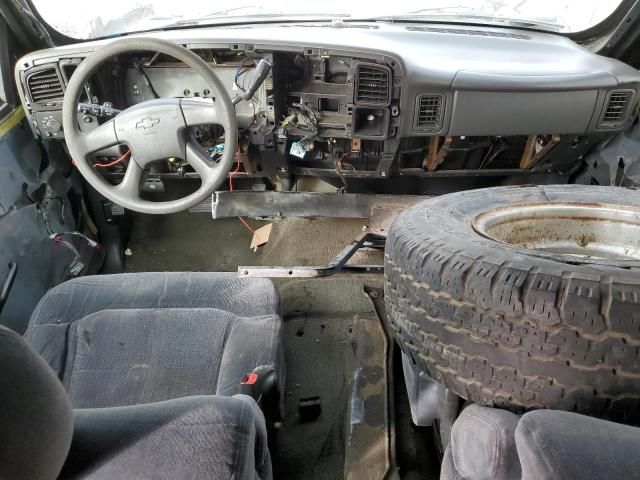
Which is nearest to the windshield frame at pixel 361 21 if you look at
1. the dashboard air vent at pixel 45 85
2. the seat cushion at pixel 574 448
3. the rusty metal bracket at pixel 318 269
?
the dashboard air vent at pixel 45 85

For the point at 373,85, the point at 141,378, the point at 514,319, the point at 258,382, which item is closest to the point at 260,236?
the point at 373,85

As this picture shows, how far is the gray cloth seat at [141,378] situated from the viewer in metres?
0.59

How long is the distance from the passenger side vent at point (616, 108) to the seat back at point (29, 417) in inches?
84.6

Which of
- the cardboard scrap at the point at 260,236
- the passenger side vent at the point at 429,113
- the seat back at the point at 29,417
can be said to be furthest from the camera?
the cardboard scrap at the point at 260,236

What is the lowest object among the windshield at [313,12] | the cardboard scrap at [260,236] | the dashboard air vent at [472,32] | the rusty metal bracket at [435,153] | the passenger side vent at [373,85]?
the cardboard scrap at [260,236]

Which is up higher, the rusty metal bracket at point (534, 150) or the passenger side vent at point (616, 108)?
the passenger side vent at point (616, 108)

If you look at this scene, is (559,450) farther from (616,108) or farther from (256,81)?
(616,108)

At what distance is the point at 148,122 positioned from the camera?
1.51 m

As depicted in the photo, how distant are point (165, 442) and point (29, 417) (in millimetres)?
207

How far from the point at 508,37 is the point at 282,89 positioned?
1030mm

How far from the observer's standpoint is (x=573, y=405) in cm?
83

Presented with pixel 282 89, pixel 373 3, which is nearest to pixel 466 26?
pixel 373 3

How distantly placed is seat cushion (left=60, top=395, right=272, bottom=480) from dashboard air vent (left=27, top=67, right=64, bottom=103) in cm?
167

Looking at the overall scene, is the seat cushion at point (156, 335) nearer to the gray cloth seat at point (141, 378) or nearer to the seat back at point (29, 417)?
the gray cloth seat at point (141, 378)
